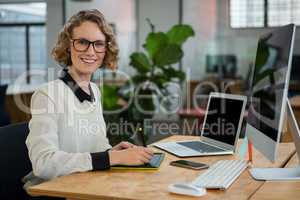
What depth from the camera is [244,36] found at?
21.8 feet

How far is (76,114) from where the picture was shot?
1816 millimetres

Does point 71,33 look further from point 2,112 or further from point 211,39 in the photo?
point 211,39

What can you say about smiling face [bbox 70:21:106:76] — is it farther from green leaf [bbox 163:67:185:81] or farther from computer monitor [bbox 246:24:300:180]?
green leaf [bbox 163:67:185:81]

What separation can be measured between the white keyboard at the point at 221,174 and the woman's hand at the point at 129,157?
244 mm

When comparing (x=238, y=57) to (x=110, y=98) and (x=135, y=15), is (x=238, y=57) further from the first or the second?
(x=110, y=98)

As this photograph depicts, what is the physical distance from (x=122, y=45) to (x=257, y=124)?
5.09 metres

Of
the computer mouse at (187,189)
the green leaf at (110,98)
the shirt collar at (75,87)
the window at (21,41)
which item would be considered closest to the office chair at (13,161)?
the shirt collar at (75,87)

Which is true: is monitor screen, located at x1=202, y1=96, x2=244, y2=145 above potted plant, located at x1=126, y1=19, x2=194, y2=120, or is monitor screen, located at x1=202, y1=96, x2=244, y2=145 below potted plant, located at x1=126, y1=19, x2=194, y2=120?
below

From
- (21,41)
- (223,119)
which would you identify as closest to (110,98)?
(223,119)

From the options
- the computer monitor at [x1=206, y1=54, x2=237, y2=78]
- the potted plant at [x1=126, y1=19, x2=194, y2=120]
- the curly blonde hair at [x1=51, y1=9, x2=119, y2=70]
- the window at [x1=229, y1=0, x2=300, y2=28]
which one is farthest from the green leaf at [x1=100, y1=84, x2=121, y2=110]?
the window at [x1=229, y1=0, x2=300, y2=28]

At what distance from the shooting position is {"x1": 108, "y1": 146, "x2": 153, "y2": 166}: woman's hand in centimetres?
169

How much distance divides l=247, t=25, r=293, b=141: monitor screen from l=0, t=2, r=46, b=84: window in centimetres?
641

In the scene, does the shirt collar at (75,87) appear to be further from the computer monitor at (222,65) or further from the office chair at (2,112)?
the computer monitor at (222,65)

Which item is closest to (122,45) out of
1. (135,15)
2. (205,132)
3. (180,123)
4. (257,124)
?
(135,15)
